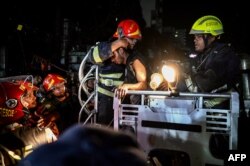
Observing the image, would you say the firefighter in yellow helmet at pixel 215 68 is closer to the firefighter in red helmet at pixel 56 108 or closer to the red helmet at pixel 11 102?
the red helmet at pixel 11 102

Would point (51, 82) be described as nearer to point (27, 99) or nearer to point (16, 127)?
point (27, 99)

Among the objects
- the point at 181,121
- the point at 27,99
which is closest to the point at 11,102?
the point at 27,99

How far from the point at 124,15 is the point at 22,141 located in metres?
15.6

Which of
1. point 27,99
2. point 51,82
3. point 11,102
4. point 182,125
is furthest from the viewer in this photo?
point 51,82

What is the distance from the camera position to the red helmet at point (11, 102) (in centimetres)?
466

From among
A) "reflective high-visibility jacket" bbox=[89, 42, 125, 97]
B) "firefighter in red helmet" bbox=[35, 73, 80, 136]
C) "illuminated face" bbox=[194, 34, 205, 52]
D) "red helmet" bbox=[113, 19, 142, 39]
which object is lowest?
"firefighter in red helmet" bbox=[35, 73, 80, 136]

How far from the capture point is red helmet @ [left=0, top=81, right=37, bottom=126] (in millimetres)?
4660

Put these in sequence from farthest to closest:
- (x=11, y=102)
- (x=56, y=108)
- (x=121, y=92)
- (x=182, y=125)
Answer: (x=56, y=108), (x=11, y=102), (x=121, y=92), (x=182, y=125)

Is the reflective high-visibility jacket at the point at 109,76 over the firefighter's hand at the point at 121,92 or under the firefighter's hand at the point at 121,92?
over

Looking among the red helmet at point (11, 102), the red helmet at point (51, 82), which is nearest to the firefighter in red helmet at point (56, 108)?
the red helmet at point (51, 82)

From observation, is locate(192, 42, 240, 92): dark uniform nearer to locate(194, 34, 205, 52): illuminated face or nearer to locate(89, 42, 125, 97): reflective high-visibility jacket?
locate(194, 34, 205, 52): illuminated face

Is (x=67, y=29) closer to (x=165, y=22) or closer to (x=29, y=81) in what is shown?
(x=29, y=81)

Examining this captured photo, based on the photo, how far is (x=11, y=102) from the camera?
190 inches

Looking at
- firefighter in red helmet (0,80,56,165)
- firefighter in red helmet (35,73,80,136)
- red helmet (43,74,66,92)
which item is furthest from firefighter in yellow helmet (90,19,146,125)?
red helmet (43,74,66,92)
